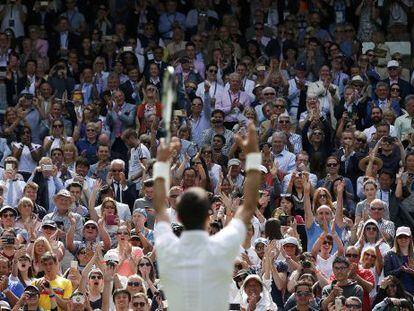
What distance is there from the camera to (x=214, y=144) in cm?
2044

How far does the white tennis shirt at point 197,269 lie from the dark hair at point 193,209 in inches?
1.9

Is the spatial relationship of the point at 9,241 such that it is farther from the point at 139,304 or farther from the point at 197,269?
the point at 197,269

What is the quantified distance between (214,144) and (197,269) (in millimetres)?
12899

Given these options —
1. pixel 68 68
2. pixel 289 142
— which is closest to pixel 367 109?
pixel 289 142

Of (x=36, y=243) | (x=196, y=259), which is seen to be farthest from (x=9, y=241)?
(x=196, y=259)

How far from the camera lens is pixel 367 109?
21875 millimetres

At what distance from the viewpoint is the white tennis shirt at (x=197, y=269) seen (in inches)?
297

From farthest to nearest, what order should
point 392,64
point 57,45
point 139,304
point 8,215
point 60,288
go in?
1. point 57,45
2. point 392,64
3. point 8,215
4. point 60,288
5. point 139,304

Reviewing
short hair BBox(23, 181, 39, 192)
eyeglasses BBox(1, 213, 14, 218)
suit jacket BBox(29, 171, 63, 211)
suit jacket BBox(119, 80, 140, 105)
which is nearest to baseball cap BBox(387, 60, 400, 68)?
suit jacket BBox(119, 80, 140, 105)

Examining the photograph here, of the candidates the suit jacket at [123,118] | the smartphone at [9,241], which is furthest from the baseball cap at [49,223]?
the suit jacket at [123,118]

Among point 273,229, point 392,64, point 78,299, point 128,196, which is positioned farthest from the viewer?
point 392,64

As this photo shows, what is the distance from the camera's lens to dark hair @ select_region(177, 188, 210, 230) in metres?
7.49

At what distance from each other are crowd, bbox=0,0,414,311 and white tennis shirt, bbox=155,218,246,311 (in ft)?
13.7

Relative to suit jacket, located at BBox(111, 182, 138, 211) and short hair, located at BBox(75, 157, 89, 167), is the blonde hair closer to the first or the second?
suit jacket, located at BBox(111, 182, 138, 211)
